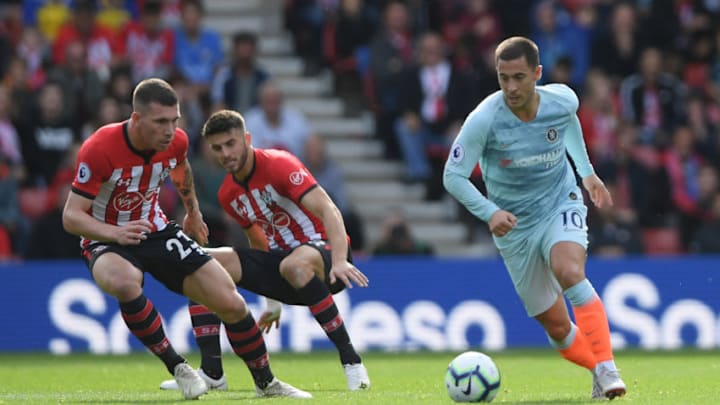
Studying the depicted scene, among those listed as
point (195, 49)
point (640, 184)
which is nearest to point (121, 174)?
point (195, 49)

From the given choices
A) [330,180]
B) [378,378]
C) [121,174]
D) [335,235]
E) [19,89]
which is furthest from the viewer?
[330,180]

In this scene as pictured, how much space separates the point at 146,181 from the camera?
32.6 feet

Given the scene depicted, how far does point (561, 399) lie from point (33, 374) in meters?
5.26

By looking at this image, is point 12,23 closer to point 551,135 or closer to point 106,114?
point 106,114

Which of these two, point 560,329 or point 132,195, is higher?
point 132,195

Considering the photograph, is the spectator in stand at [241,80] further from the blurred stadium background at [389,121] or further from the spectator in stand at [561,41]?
the spectator in stand at [561,41]

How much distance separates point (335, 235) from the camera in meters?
9.90

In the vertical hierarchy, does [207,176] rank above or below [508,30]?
below

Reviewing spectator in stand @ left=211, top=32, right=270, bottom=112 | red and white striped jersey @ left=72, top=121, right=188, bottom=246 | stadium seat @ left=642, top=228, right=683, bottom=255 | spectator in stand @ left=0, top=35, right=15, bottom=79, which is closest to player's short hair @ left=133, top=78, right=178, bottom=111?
red and white striped jersey @ left=72, top=121, right=188, bottom=246

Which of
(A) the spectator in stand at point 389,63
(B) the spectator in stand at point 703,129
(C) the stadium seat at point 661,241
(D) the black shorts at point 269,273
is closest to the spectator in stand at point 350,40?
(A) the spectator in stand at point 389,63

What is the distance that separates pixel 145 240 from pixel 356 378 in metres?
1.87

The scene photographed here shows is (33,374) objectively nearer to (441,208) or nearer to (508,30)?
(441,208)

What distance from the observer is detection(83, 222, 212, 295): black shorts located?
980cm

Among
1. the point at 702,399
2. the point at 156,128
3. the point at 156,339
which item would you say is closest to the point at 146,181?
the point at 156,128
